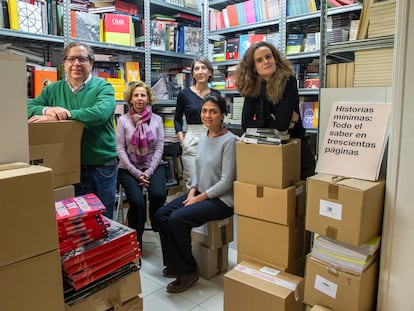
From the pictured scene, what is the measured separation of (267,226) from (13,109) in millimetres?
1429

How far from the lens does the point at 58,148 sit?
1.58 m

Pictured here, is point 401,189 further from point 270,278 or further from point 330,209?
point 270,278

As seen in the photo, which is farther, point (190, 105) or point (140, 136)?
point (190, 105)

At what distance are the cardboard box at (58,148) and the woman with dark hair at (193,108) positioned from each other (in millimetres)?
1354

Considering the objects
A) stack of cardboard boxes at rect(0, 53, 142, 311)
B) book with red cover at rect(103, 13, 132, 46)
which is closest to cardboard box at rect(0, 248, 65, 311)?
stack of cardboard boxes at rect(0, 53, 142, 311)

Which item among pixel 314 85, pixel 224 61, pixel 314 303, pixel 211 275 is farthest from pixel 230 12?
pixel 314 303

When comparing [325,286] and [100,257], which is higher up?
[100,257]

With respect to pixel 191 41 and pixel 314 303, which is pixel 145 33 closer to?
pixel 191 41

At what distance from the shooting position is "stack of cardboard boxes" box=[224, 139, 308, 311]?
73.9 inches

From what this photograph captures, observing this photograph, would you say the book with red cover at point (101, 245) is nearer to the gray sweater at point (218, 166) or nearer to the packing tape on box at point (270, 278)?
the packing tape on box at point (270, 278)

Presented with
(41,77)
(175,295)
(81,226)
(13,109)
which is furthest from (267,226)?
(41,77)

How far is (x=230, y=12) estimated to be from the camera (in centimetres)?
400

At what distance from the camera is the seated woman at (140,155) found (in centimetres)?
278

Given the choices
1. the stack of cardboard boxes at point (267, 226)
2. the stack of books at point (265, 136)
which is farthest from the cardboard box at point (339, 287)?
the stack of books at point (265, 136)
